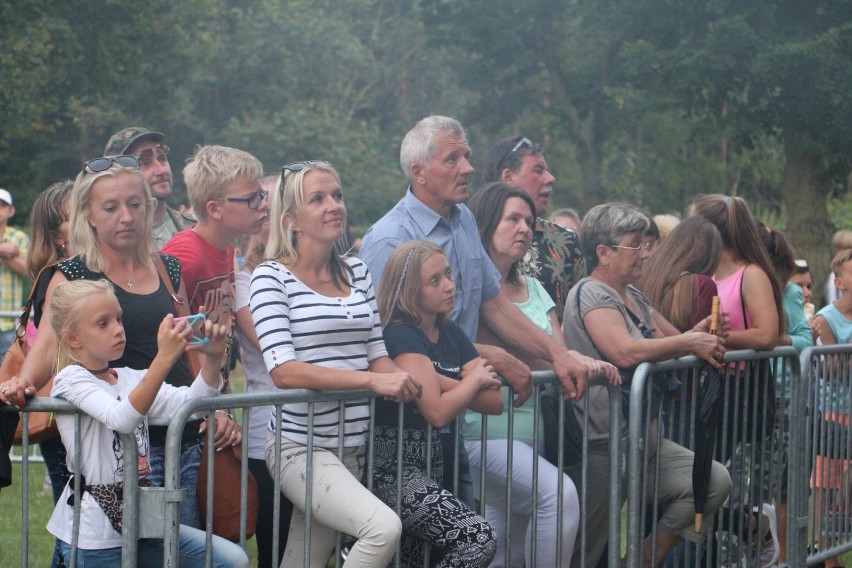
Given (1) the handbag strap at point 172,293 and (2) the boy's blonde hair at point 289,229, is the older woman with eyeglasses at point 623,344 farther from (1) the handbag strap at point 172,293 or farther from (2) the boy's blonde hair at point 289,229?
(1) the handbag strap at point 172,293

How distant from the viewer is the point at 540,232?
239 inches

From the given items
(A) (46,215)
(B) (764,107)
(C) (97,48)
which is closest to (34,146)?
(C) (97,48)

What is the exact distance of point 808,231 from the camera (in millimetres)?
18812

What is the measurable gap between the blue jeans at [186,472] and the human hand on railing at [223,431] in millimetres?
74

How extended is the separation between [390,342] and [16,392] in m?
1.27

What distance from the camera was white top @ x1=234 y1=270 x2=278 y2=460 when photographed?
175 inches

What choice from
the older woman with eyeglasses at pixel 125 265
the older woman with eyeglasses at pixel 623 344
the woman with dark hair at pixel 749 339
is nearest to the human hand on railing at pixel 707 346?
the older woman with eyeglasses at pixel 623 344

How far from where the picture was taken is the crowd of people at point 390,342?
12.1ft

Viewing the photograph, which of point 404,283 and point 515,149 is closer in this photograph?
point 404,283

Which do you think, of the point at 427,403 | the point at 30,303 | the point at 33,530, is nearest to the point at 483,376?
the point at 427,403

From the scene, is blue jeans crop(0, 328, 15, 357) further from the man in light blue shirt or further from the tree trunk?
the tree trunk

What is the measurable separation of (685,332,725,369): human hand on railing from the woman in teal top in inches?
21.6

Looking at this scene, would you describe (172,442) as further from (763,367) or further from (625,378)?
(763,367)

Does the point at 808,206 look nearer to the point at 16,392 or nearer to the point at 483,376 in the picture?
the point at 483,376
